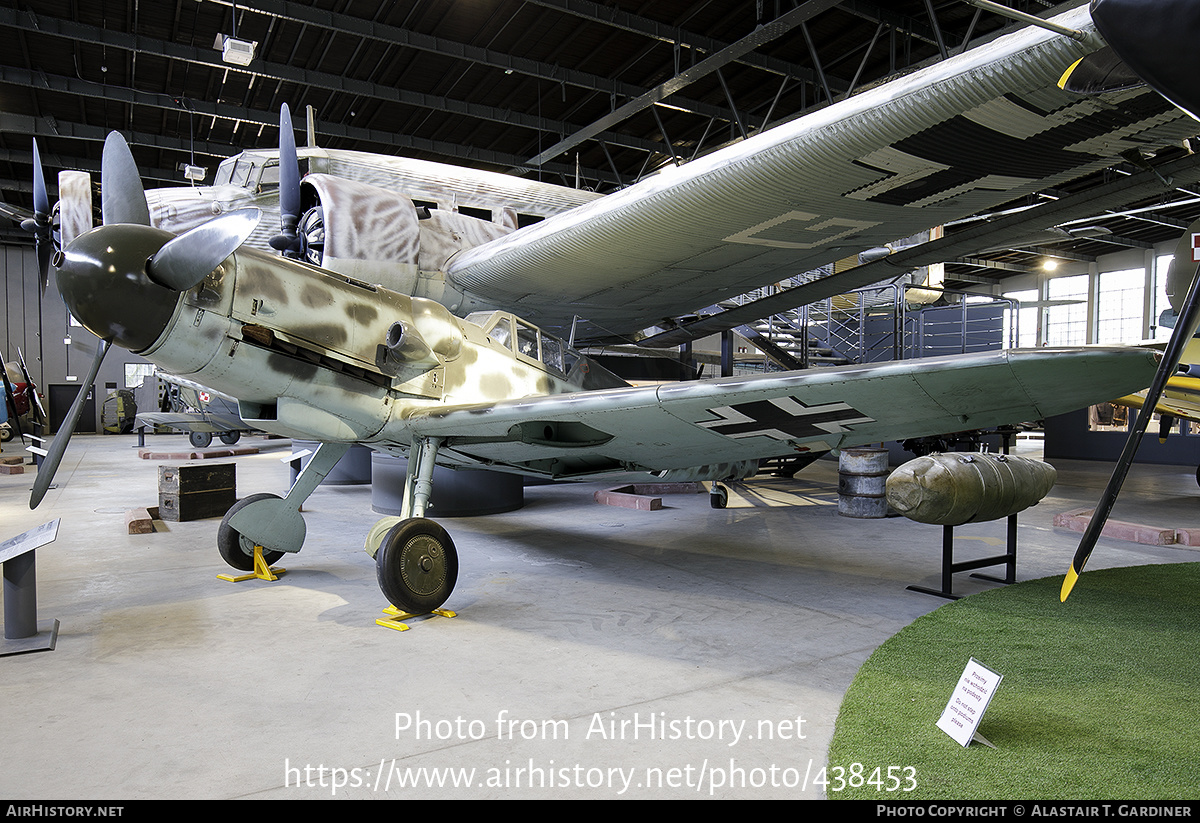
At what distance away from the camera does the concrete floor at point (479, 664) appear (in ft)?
8.17

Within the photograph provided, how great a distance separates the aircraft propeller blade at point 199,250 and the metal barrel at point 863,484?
24.0 feet

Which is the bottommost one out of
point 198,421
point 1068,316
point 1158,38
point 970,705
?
point 970,705

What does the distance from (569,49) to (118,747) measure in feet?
43.9

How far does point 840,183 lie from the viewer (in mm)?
5523

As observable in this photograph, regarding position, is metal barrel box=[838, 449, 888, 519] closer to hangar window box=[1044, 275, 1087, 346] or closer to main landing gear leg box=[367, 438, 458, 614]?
main landing gear leg box=[367, 438, 458, 614]

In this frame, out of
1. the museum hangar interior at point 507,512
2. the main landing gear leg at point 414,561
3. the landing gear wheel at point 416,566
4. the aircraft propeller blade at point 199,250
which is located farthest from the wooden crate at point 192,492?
the aircraft propeller blade at point 199,250

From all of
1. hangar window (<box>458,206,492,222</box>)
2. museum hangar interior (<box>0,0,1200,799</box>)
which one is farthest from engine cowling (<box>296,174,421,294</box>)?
hangar window (<box>458,206,492,222</box>)

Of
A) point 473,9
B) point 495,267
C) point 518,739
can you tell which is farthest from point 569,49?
point 518,739

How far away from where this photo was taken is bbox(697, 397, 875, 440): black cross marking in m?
3.94

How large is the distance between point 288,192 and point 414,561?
184 inches

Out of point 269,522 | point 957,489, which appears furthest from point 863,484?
point 269,522

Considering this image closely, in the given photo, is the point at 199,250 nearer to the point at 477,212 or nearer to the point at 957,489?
the point at 957,489

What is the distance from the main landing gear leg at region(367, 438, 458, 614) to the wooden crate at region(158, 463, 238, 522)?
15.9 feet

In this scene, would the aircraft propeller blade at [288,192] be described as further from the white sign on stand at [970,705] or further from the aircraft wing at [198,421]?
the aircraft wing at [198,421]
